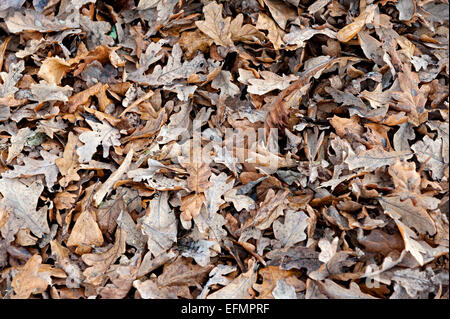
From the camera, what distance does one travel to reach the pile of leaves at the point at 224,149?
6.15ft

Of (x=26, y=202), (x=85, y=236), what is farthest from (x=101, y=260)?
(x=26, y=202)

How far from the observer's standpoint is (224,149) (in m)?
2.14

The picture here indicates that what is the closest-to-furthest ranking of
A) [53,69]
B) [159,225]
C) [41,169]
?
[159,225], [41,169], [53,69]

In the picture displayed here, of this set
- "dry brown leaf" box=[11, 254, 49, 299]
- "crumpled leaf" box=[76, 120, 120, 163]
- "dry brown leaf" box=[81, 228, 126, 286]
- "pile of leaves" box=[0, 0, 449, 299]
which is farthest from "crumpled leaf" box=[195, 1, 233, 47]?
"dry brown leaf" box=[11, 254, 49, 299]

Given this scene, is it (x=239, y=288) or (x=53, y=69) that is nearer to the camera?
(x=239, y=288)

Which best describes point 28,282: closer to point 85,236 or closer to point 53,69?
point 85,236

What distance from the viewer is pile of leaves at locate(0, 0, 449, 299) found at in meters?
1.88

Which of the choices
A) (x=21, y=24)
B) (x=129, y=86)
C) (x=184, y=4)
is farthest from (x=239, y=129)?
(x=21, y=24)

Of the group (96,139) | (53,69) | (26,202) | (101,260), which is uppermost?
(53,69)

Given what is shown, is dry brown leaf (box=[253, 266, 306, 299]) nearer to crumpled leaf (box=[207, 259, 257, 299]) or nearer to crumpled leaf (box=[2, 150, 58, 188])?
crumpled leaf (box=[207, 259, 257, 299])

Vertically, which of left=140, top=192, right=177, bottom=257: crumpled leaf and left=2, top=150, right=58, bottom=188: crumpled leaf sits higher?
left=2, top=150, right=58, bottom=188: crumpled leaf

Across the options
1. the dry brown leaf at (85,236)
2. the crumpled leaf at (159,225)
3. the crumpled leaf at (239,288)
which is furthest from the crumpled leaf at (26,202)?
the crumpled leaf at (239,288)

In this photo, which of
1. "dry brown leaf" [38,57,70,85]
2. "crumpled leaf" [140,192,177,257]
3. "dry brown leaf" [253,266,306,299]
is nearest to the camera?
"dry brown leaf" [253,266,306,299]

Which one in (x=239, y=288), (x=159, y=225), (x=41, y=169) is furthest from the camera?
(x=41, y=169)
